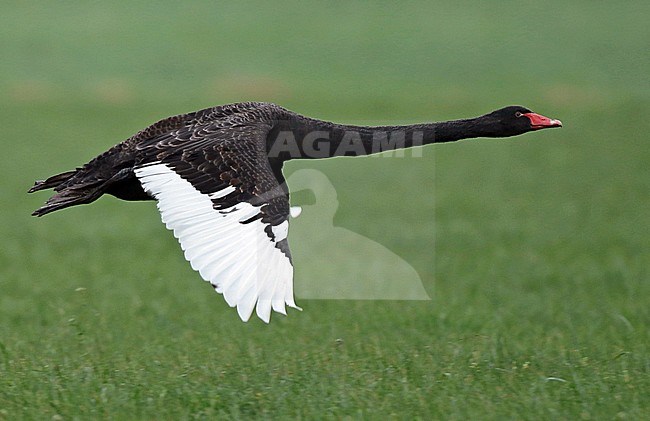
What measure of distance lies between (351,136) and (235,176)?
1.59 metres

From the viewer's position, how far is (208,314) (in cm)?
1010

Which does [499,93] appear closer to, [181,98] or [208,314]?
[181,98]

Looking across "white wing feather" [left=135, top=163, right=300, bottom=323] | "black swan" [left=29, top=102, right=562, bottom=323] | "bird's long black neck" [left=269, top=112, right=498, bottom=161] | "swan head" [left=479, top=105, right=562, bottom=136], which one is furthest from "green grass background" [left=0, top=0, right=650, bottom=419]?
"swan head" [left=479, top=105, right=562, bottom=136]

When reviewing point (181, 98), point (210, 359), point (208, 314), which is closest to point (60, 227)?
point (208, 314)

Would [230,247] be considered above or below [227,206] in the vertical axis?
below

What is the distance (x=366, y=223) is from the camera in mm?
16125

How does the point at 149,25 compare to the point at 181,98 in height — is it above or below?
above

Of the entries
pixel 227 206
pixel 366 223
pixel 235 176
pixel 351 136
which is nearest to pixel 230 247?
pixel 227 206

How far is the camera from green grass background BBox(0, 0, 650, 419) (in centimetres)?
664

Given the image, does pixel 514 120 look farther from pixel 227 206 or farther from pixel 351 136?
pixel 227 206

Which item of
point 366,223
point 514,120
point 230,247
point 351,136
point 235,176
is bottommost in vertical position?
point 366,223

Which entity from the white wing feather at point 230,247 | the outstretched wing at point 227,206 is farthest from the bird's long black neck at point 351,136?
the white wing feather at point 230,247

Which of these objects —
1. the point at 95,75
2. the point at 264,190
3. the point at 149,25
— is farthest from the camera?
the point at 149,25

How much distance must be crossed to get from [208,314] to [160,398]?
375 cm
